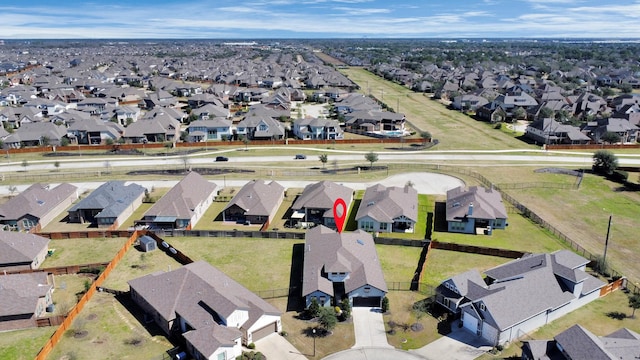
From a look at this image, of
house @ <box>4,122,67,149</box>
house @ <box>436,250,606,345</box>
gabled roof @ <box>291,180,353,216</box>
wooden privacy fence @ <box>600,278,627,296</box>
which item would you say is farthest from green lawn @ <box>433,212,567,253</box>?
house @ <box>4,122,67,149</box>

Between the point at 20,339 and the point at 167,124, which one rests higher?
the point at 167,124

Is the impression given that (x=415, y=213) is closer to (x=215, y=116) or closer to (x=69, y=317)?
(x=69, y=317)

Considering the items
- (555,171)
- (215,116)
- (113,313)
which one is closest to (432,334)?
(113,313)

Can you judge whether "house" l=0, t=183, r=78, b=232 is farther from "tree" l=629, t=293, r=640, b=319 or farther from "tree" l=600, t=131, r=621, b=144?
"tree" l=600, t=131, r=621, b=144

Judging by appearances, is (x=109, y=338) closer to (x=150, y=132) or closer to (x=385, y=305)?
(x=385, y=305)

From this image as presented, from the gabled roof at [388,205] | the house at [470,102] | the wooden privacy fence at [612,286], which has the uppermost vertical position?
the house at [470,102]

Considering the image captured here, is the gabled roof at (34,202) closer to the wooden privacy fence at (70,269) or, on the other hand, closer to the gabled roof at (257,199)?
the wooden privacy fence at (70,269)

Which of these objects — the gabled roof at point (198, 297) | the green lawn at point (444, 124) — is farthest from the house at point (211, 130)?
the gabled roof at point (198, 297)
